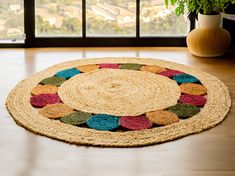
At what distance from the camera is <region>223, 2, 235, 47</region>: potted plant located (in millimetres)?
4137

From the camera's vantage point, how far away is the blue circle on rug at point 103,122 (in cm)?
270

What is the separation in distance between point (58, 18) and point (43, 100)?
4.80 feet

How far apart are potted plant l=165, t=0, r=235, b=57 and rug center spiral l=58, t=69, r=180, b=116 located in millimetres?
642

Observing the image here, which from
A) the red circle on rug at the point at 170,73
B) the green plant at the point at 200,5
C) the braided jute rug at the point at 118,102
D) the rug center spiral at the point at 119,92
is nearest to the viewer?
the braided jute rug at the point at 118,102

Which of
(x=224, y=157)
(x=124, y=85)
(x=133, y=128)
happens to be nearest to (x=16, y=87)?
(x=124, y=85)

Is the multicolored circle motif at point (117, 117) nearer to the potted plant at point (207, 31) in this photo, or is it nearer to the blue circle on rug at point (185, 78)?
the blue circle on rug at point (185, 78)

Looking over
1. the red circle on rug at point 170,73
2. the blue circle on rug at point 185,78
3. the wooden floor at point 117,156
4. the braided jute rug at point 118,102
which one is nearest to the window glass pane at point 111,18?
the braided jute rug at point 118,102

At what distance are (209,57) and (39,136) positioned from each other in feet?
6.19

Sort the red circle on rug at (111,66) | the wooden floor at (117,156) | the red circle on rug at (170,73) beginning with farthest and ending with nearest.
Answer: the red circle on rug at (111,66) → the red circle on rug at (170,73) → the wooden floor at (117,156)

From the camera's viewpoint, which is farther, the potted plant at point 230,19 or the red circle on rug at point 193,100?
the potted plant at point 230,19

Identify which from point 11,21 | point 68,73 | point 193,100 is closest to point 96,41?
point 11,21

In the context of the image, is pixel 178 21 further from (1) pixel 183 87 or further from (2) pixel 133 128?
(2) pixel 133 128

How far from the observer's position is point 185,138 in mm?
2613

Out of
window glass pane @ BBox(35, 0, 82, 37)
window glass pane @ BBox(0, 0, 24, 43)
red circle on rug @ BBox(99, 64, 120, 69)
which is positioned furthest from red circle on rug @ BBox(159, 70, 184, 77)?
window glass pane @ BBox(0, 0, 24, 43)
